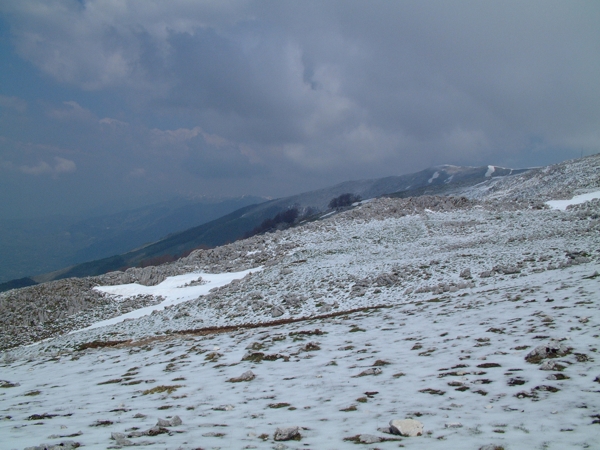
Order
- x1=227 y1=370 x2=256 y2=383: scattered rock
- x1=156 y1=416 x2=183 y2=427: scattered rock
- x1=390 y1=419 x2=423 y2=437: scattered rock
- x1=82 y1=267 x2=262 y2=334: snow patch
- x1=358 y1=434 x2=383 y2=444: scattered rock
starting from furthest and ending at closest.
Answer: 1. x1=82 y1=267 x2=262 y2=334: snow patch
2. x1=227 y1=370 x2=256 y2=383: scattered rock
3. x1=156 y1=416 x2=183 y2=427: scattered rock
4. x1=390 y1=419 x2=423 y2=437: scattered rock
5. x1=358 y1=434 x2=383 y2=444: scattered rock

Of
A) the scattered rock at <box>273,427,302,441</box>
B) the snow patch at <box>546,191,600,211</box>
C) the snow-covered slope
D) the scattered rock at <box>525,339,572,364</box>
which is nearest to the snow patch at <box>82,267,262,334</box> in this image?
the snow-covered slope

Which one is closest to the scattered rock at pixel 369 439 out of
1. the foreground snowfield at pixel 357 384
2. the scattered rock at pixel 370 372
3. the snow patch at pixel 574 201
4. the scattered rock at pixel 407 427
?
the foreground snowfield at pixel 357 384

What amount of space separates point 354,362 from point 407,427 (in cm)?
515

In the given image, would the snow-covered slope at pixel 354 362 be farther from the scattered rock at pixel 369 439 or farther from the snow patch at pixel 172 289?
the snow patch at pixel 172 289

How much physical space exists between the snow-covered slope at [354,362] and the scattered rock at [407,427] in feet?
0.43

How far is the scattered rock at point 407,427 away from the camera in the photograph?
622 cm

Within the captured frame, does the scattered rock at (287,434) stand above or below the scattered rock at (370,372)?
above

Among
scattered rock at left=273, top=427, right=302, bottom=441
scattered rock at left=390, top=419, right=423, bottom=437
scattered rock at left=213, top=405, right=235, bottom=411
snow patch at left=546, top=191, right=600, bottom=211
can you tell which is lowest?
scattered rock at left=213, top=405, right=235, bottom=411

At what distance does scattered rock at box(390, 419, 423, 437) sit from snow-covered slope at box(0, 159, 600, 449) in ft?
0.43

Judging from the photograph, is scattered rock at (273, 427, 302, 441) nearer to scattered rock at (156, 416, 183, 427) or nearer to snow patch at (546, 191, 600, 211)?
scattered rock at (156, 416, 183, 427)

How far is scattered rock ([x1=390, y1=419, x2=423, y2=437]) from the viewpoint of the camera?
622cm

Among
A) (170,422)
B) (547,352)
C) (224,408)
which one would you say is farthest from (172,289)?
(547,352)

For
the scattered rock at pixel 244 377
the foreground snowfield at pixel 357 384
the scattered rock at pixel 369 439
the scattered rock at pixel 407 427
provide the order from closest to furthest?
the scattered rock at pixel 369 439 → the scattered rock at pixel 407 427 → the foreground snowfield at pixel 357 384 → the scattered rock at pixel 244 377

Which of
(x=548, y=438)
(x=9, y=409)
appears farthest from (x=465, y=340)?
(x=9, y=409)
